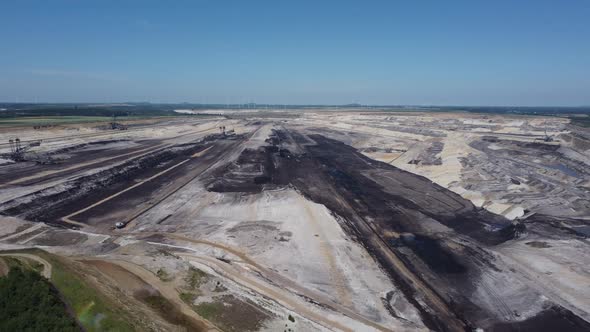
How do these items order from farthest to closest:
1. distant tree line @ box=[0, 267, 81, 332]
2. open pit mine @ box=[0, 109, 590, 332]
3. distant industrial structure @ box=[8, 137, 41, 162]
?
1. distant industrial structure @ box=[8, 137, 41, 162]
2. open pit mine @ box=[0, 109, 590, 332]
3. distant tree line @ box=[0, 267, 81, 332]

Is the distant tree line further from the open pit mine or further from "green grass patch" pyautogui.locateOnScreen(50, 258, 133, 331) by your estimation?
the open pit mine

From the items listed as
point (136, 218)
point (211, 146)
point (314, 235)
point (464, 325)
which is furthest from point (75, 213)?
point (211, 146)

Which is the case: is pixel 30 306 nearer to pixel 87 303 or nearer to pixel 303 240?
pixel 87 303

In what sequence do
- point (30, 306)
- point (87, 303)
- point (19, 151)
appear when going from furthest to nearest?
point (19, 151)
point (87, 303)
point (30, 306)

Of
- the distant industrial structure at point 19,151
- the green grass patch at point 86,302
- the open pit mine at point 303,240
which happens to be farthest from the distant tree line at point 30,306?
the distant industrial structure at point 19,151

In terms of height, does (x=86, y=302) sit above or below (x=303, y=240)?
above

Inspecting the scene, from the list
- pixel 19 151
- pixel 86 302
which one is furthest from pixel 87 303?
pixel 19 151

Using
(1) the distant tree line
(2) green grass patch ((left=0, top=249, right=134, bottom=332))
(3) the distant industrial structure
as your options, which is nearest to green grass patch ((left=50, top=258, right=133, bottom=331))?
(2) green grass patch ((left=0, top=249, right=134, bottom=332))
